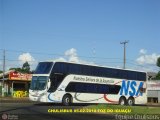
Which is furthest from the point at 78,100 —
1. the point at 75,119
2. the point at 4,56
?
the point at 4,56

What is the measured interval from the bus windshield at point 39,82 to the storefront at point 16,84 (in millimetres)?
29653

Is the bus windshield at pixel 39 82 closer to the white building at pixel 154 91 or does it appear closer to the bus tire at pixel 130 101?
the bus tire at pixel 130 101

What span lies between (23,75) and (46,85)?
114 feet

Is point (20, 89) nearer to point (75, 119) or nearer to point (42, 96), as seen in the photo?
point (42, 96)

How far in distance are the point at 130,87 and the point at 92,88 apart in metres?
4.97

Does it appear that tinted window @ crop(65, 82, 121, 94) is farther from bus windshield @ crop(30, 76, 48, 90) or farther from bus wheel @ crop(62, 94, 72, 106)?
bus windshield @ crop(30, 76, 48, 90)

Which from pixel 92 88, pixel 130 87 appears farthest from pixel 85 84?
pixel 130 87

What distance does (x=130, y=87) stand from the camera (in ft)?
129

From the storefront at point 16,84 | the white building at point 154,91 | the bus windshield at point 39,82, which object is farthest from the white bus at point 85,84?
the storefront at point 16,84

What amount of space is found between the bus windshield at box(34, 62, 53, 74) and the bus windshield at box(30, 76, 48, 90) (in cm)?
50

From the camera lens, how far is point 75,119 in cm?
1947

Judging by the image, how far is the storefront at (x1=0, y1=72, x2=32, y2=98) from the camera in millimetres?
65062

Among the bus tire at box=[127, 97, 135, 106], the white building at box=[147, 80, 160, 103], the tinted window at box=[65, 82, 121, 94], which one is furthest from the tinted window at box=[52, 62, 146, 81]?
the white building at box=[147, 80, 160, 103]

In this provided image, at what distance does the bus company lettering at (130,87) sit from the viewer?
38.8 m
